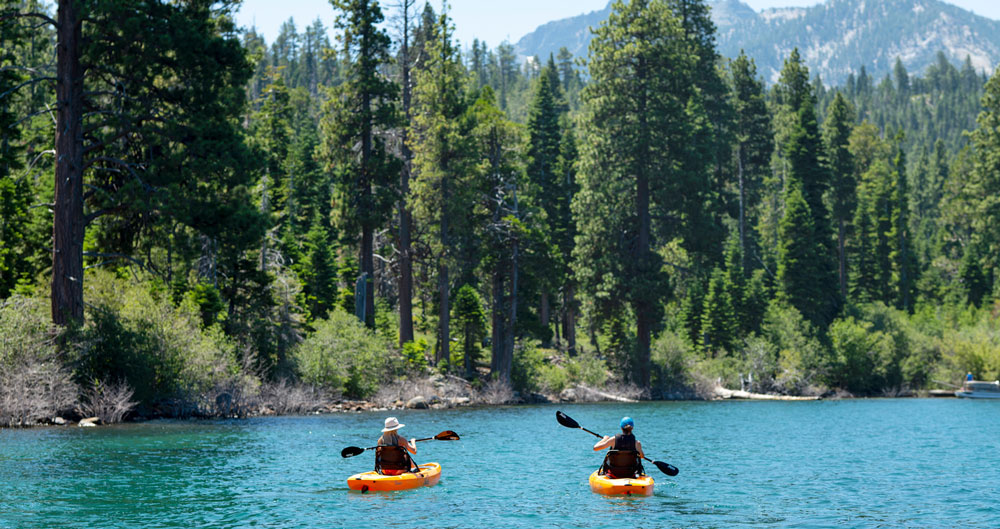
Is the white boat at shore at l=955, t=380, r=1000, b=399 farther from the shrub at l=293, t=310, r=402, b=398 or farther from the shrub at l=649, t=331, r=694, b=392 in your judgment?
the shrub at l=293, t=310, r=402, b=398

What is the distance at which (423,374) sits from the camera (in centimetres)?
5134

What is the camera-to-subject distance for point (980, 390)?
62.7 m

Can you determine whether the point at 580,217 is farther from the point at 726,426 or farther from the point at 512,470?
the point at 512,470

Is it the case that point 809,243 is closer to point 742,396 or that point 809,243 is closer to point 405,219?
point 742,396

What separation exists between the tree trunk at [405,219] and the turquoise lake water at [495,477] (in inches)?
532

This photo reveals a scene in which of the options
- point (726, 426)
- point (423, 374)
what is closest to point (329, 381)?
point (423, 374)

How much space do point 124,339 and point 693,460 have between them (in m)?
19.4

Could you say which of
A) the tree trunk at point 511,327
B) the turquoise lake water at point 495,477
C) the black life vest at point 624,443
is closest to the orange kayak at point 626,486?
the turquoise lake water at point 495,477

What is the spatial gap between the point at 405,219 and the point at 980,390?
38934mm

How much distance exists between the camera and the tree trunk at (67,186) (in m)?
32.3

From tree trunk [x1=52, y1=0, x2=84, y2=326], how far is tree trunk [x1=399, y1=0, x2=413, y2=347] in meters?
21.5

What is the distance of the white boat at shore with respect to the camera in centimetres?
6222

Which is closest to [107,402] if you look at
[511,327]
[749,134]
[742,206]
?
[511,327]

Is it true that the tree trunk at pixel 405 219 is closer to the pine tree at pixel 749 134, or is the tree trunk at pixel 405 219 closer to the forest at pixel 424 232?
the forest at pixel 424 232
